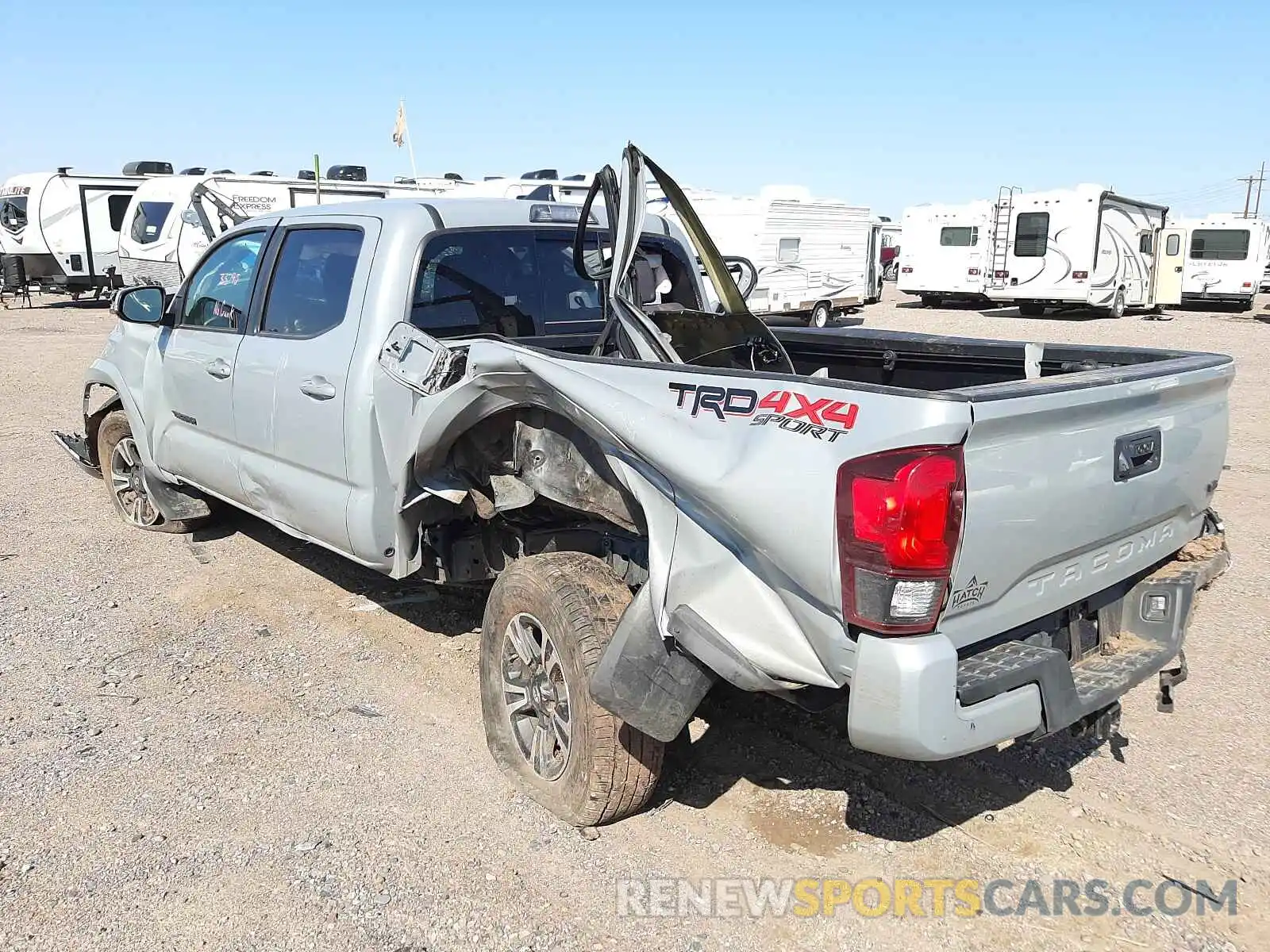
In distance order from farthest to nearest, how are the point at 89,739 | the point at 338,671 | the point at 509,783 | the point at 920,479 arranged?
1. the point at 338,671
2. the point at 89,739
3. the point at 509,783
4. the point at 920,479

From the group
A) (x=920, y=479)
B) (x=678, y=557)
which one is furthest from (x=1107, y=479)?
(x=678, y=557)

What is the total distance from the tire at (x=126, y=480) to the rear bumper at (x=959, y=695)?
17.0ft

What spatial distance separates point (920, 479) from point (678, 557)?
75cm

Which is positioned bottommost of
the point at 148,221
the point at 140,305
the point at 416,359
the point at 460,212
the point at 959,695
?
the point at 959,695

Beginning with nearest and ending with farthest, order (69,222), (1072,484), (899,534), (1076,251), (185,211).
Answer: (899,534), (1072,484), (185,211), (1076,251), (69,222)

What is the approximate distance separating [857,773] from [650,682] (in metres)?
1.17

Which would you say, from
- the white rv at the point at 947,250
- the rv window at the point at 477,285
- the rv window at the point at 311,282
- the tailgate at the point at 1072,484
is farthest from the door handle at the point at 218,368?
the white rv at the point at 947,250

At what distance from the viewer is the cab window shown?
16.5 ft

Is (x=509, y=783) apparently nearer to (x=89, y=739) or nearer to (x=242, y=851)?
(x=242, y=851)

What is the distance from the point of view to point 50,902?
9.80ft

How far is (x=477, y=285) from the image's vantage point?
4.31 meters

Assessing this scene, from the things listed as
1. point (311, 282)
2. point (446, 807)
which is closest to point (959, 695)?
point (446, 807)

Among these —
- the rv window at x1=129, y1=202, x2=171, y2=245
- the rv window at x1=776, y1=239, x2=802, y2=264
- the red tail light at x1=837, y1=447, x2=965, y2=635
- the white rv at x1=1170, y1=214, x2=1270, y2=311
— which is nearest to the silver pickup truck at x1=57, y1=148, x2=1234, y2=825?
the red tail light at x1=837, y1=447, x2=965, y2=635

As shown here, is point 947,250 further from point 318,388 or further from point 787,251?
point 318,388
